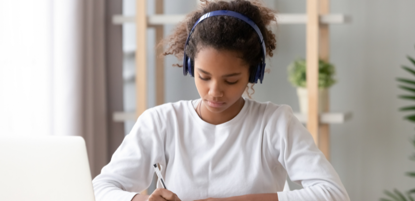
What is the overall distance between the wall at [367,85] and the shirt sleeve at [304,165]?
120cm

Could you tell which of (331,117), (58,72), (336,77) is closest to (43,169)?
(58,72)

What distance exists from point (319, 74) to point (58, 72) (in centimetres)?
116

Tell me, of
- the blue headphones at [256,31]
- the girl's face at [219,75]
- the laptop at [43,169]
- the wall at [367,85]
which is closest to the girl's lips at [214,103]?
the girl's face at [219,75]

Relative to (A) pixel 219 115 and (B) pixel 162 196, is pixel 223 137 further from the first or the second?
(B) pixel 162 196

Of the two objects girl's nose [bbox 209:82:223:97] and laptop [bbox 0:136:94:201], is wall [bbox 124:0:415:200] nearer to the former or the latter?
girl's nose [bbox 209:82:223:97]

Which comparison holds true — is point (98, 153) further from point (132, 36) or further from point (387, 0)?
point (387, 0)

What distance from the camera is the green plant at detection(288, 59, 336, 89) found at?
203 centimetres

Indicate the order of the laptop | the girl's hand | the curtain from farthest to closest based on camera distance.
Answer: the curtain → the girl's hand → the laptop

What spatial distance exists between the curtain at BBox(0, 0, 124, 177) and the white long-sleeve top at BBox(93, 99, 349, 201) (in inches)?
27.9

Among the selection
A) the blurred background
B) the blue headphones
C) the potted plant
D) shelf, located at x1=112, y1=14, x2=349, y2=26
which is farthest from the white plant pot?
the blue headphones

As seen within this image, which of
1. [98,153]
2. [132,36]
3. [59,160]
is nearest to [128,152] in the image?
[59,160]

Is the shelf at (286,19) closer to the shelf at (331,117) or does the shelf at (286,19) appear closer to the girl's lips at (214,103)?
the shelf at (331,117)

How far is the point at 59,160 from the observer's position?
2.10 ft

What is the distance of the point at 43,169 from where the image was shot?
637mm
